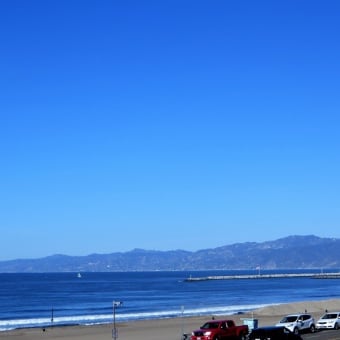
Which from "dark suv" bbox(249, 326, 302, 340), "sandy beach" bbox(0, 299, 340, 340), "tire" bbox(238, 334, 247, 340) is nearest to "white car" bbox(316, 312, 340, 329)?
"sandy beach" bbox(0, 299, 340, 340)

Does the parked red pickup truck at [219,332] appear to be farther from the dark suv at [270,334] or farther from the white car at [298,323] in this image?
the white car at [298,323]

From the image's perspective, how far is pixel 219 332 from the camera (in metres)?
43.8

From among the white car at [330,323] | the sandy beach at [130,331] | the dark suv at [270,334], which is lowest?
the sandy beach at [130,331]

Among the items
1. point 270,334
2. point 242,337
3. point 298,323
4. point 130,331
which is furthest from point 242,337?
point 130,331

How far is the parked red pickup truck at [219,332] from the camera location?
142 feet

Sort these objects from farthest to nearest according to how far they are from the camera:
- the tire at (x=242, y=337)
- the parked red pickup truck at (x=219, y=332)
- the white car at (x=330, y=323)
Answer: the white car at (x=330, y=323) < the tire at (x=242, y=337) < the parked red pickup truck at (x=219, y=332)

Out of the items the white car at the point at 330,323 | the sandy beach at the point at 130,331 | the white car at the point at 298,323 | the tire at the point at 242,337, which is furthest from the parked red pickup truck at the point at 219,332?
the white car at the point at 330,323

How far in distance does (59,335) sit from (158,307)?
49253 millimetres

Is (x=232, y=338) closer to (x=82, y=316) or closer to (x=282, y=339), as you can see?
(x=282, y=339)

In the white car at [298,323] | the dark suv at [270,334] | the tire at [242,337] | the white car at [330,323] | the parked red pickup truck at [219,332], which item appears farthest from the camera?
the white car at [330,323]

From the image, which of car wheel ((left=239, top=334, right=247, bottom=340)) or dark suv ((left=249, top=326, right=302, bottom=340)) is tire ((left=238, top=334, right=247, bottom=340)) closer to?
car wheel ((left=239, top=334, right=247, bottom=340))

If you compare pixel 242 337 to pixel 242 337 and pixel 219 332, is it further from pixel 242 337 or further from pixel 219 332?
pixel 219 332

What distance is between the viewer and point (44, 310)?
109750 millimetres

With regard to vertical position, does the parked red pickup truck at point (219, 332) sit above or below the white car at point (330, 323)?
above
